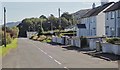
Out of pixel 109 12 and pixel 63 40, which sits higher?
pixel 109 12

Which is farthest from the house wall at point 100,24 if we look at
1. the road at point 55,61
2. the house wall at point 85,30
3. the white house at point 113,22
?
the road at point 55,61

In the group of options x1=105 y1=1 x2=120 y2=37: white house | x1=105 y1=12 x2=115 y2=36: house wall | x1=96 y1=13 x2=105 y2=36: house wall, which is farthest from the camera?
x1=96 y1=13 x2=105 y2=36: house wall

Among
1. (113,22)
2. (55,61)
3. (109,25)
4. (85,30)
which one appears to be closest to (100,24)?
(85,30)

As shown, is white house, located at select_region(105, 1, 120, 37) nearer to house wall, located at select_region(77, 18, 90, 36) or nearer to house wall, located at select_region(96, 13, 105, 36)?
house wall, located at select_region(96, 13, 105, 36)

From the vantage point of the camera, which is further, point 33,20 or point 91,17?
point 33,20

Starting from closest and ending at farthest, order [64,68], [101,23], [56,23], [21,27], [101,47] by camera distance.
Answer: [64,68], [101,47], [101,23], [56,23], [21,27]

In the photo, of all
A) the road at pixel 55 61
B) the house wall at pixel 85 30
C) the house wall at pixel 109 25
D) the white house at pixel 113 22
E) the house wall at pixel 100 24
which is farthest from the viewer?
the house wall at pixel 85 30

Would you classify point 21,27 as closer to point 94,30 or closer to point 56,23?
point 56,23

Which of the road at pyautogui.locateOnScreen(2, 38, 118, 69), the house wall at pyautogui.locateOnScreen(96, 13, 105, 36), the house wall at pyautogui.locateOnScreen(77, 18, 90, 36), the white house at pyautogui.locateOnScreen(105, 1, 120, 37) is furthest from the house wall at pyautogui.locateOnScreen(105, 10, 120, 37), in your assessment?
the road at pyautogui.locateOnScreen(2, 38, 118, 69)

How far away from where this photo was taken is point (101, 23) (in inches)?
2660

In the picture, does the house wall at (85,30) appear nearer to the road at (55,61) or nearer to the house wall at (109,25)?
the house wall at (109,25)

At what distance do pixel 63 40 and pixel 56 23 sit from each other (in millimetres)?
91470

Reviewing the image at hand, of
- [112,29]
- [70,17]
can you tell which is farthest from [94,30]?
[70,17]

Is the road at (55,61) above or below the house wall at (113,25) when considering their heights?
below
